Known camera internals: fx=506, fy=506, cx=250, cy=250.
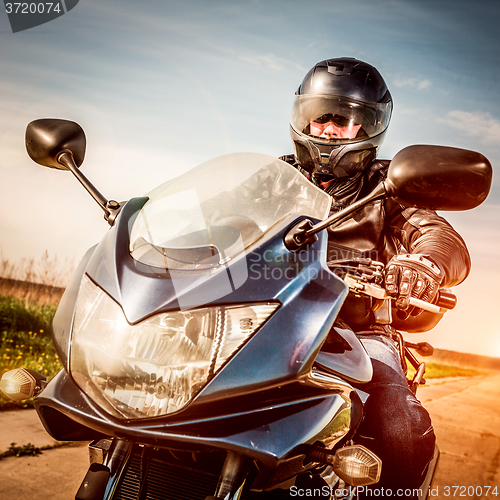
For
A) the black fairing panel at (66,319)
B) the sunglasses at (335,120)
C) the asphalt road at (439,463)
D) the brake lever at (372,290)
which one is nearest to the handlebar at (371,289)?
the brake lever at (372,290)

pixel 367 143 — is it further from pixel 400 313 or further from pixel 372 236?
pixel 400 313

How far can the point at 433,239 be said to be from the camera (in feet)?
7.61

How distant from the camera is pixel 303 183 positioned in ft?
5.99

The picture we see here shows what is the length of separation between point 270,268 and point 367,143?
184cm

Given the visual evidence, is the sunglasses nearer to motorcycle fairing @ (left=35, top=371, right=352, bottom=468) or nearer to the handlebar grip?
the handlebar grip

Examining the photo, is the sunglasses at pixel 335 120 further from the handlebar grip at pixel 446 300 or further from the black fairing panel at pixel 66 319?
the black fairing panel at pixel 66 319

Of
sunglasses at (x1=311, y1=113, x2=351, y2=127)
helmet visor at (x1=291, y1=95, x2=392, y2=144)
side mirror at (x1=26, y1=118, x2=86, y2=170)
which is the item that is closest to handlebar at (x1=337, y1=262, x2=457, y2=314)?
side mirror at (x1=26, y1=118, x2=86, y2=170)

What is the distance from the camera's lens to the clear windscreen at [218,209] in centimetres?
148

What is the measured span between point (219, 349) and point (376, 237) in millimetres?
1617

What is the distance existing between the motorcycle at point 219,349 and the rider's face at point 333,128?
152cm

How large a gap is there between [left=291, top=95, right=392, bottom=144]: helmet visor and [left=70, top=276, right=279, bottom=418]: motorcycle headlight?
1933 millimetres

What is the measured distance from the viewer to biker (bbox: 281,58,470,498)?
75.9 inches

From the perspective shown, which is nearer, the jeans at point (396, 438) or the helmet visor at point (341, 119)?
the jeans at point (396, 438)

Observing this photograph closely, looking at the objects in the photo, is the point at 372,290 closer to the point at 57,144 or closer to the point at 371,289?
the point at 371,289
